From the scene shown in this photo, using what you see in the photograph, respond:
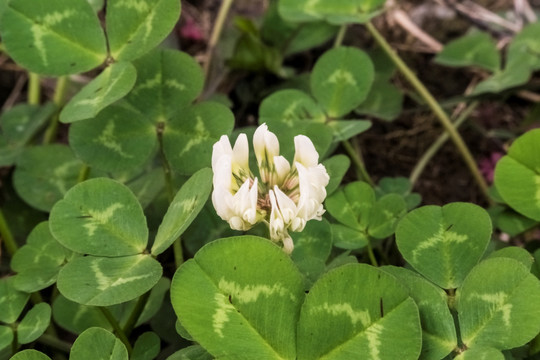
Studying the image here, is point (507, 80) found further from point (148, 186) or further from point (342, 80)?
point (148, 186)

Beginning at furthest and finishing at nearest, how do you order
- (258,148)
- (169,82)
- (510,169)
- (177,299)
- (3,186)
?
(3,186), (169,82), (510,169), (258,148), (177,299)

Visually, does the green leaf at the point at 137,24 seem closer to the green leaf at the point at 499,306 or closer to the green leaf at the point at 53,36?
the green leaf at the point at 53,36

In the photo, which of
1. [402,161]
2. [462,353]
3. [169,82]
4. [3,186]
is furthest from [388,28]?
[462,353]

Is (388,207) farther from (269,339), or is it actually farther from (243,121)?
(243,121)

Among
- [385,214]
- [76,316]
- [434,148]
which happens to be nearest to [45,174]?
[76,316]

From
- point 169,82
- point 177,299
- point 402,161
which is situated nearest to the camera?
point 177,299

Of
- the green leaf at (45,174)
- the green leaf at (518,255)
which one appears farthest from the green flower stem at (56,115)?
the green leaf at (518,255)

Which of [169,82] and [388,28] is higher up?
[169,82]
